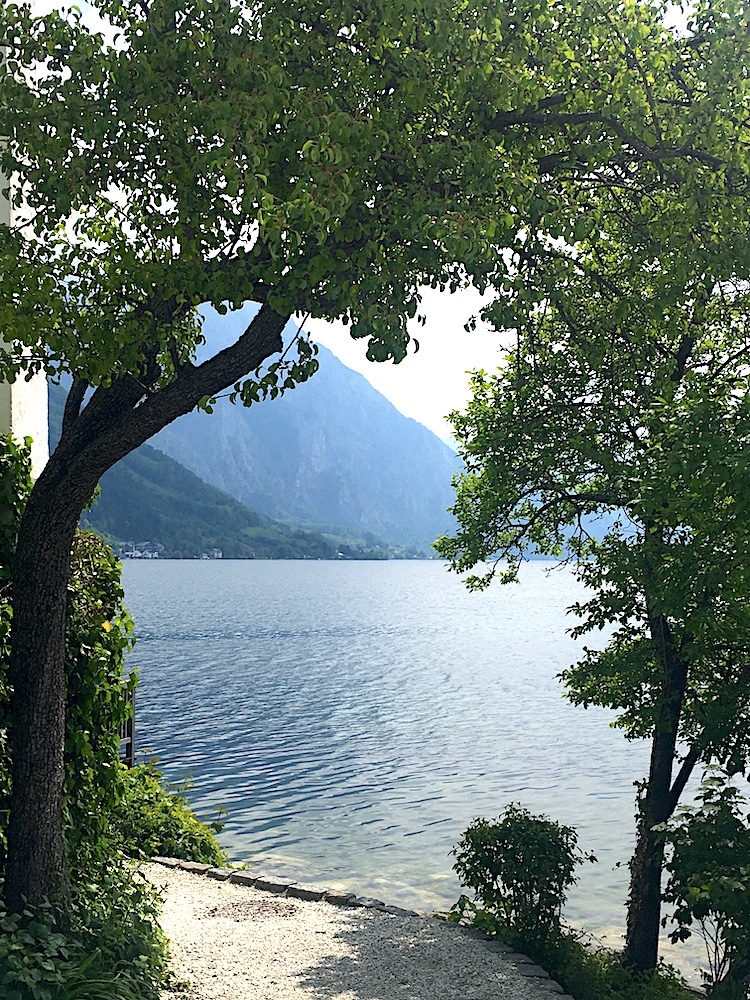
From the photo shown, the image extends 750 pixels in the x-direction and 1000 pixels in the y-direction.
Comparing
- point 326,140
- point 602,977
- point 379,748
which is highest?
point 326,140

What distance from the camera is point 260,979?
816cm

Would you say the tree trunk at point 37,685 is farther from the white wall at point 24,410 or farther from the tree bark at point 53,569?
the white wall at point 24,410

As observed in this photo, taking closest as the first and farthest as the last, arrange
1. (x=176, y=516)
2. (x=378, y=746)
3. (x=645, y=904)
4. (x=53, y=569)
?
(x=53, y=569), (x=645, y=904), (x=378, y=746), (x=176, y=516)

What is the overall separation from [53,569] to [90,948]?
2609 millimetres

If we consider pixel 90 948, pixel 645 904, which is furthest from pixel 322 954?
pixel 645 904

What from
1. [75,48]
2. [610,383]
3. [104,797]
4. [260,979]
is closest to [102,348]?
[75,48]

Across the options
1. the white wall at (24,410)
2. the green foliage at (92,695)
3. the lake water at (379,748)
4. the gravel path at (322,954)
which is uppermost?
the white wall at (24,410)

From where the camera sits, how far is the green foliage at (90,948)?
5.96 metres

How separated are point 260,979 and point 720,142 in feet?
23.7

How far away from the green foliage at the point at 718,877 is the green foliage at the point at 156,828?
6725 mm

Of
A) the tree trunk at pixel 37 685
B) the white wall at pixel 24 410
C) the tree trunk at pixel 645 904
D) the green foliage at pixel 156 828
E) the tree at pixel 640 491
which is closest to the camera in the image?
the tree trunk at pixel 37 685

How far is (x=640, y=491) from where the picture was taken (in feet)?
31.1

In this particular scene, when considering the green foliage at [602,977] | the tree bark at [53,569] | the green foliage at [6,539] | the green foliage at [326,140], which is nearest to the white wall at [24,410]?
the green foliage at [6,539]

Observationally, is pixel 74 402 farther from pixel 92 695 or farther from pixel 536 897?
pixel 536 897
